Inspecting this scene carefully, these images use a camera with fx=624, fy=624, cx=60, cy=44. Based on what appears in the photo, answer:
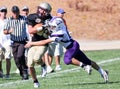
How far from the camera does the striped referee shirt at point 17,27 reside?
1537cm

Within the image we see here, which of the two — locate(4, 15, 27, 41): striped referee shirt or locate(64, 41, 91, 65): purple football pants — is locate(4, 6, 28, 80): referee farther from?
locate(64, 41, 91, 65): purple football pants

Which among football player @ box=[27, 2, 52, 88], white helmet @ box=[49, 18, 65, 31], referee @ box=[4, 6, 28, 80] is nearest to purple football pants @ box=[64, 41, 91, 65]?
football player @ box=[27, 2, 52, 88]

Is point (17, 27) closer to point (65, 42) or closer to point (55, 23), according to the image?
point (65, 42)

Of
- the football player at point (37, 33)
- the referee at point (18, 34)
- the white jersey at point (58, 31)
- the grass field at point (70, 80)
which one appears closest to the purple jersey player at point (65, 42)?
the white jersey at point (58, 31)

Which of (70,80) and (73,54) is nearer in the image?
(73,54)

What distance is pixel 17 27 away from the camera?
15398 millimetres

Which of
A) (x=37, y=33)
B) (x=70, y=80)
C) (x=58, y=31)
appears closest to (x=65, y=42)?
(x=58, y=31)

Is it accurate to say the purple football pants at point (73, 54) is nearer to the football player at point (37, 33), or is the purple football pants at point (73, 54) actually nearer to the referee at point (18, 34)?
the football player at point (37, 33)

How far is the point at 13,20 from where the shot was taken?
1537cm

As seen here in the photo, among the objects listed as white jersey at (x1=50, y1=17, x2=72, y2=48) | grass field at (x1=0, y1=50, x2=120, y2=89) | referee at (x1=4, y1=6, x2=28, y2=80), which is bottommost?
grass field at (x1=0, y1=50, x2=120, y2=89)

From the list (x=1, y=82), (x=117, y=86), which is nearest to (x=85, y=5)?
(x=1, y=82)

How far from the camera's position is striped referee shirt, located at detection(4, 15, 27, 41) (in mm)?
15367

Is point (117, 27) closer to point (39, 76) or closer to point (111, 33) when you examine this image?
point (111, 33)

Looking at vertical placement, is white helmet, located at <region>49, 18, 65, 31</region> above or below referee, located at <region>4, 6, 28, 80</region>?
above
